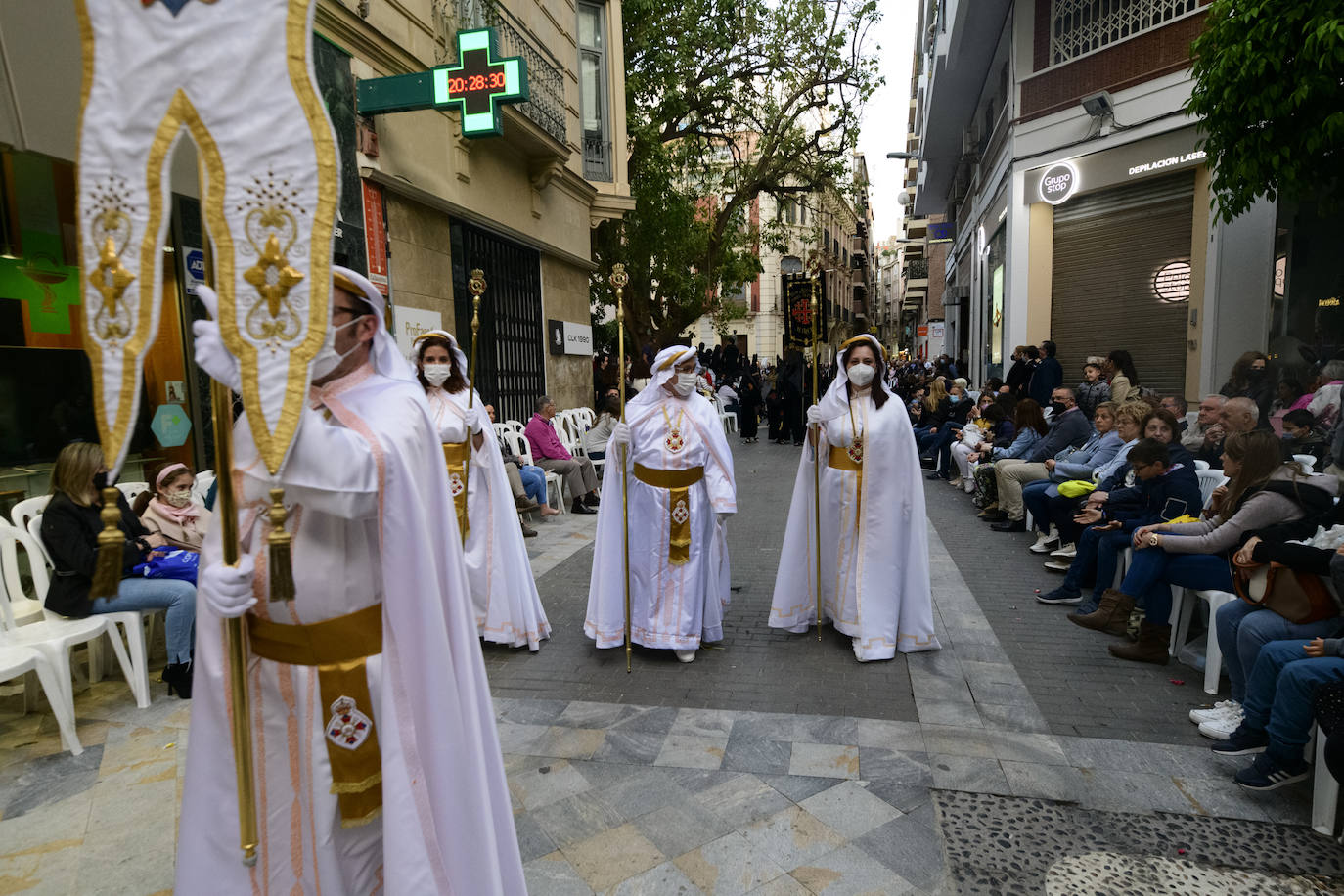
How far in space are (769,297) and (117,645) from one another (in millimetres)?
36361

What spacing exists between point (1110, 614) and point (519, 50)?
10276 mm

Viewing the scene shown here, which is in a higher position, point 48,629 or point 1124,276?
point 1124,276

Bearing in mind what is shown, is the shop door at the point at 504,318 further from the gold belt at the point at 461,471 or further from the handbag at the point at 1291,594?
the handbag at the point at 1291,594

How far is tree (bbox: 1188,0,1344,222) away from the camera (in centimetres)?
586

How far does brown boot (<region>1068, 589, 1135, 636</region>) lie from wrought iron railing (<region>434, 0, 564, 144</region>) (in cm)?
734

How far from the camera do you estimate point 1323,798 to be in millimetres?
3105

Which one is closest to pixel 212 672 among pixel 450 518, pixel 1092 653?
pixel 450 518

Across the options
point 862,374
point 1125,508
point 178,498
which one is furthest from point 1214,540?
point 178,498

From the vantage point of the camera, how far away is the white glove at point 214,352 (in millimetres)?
1723

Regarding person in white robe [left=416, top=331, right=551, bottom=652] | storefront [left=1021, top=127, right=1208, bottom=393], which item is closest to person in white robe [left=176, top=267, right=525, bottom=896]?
person in white robe [left=416, top=331, right=551, bottom=652]

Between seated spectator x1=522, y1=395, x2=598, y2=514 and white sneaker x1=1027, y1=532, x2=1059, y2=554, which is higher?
seated spectator x1=522, y1=395, x2=598, y2=514

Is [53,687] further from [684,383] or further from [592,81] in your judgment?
[592,81]

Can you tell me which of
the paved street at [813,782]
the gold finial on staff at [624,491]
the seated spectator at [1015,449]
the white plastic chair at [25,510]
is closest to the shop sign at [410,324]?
the white plastic chair at [25,510]

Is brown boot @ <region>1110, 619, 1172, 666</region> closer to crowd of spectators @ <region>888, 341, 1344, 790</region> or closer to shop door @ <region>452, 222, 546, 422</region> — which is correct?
crowd of spectators @ <region>888, 341, 1344, 790</region>
